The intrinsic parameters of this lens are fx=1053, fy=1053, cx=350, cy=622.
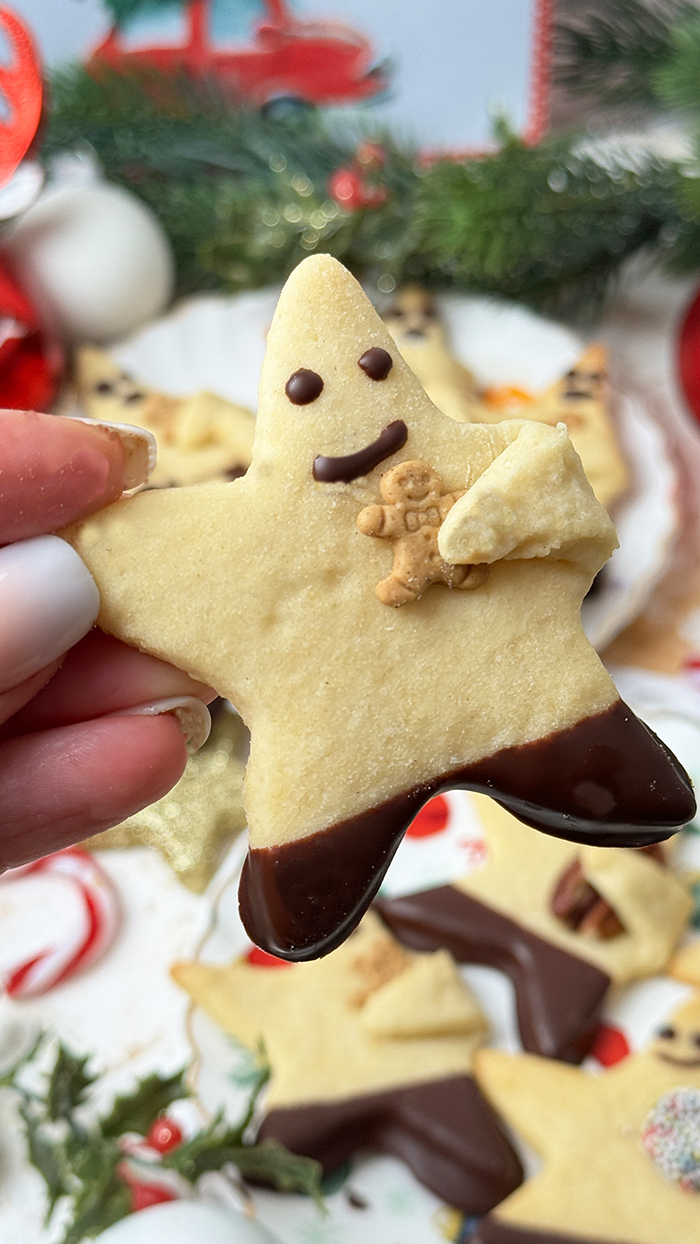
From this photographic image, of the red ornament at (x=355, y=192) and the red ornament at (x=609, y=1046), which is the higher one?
the red ornament at (x=355, y=192)

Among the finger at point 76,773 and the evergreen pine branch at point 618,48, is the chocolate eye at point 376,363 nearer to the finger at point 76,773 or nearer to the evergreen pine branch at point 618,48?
the finger at point 76,773

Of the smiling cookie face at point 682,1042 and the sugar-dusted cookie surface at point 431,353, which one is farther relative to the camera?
the sugar-dusted cookie surface at point 431,353

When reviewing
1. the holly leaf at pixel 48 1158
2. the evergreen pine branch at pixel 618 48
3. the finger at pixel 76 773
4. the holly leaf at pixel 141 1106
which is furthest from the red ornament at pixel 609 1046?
the evergreen pine branch at pixel 618 48

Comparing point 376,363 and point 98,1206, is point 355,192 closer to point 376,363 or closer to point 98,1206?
point 376,363

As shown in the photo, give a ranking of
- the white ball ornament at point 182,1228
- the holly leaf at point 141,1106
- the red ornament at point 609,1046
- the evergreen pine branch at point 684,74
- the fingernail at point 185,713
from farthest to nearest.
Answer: the evergreen pine branch at point 684,74 < the red ornament at point 609,1046 < the holly leaf at point 141,1106 < the white ball ornament at point 182,1228 < the fingernail at point 185,713

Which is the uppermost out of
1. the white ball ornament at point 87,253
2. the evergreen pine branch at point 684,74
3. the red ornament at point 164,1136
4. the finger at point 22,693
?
the evergreen pine branch at point 684,74

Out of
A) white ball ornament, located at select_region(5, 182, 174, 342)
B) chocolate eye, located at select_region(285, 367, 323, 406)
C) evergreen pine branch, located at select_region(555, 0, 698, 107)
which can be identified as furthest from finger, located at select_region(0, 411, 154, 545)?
evergreen pine branch, located at select_region(555, 0, 698, 107)

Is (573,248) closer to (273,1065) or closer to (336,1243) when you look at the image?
(273,1065)

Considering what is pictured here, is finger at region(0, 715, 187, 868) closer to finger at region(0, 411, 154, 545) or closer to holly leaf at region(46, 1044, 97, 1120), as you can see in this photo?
finger at region(0, 411, 154, 545)
